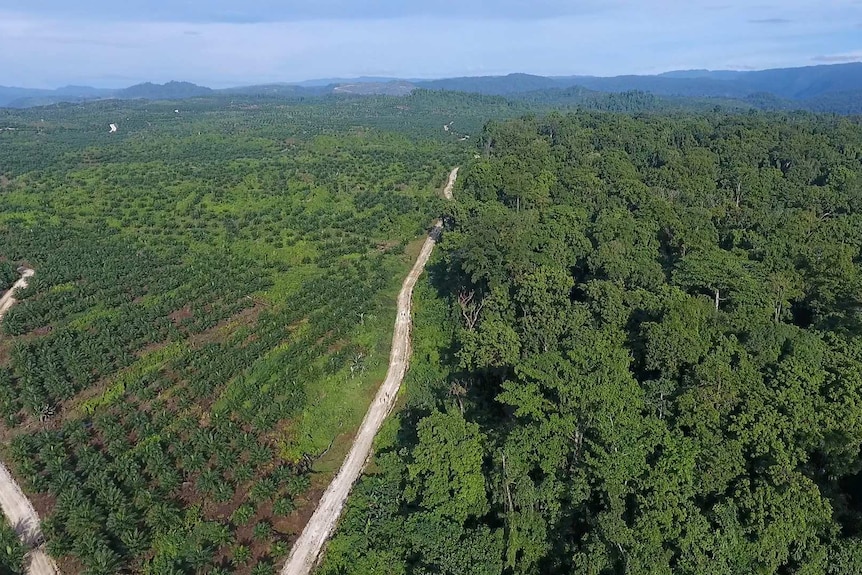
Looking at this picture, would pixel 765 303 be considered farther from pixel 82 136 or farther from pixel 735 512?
pixel 82 136

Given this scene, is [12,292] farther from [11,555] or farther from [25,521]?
[11,555]

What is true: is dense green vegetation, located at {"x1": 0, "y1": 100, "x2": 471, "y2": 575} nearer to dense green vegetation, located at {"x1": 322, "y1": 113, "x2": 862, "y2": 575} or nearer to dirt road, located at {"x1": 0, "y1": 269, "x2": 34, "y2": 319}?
dirt road, located at {"x1": 0, "y1": 269, "x2": 34, "y2": 319}

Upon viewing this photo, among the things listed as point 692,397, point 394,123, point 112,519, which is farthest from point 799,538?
point 394,123

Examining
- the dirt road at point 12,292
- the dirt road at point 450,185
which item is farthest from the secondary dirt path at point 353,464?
the dirt road at point 12,292

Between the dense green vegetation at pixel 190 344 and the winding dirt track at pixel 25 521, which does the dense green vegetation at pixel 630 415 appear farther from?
the winding dirt track at pixel 25 521

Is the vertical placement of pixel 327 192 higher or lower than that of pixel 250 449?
higher

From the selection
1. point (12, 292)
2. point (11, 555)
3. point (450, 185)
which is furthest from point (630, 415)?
point (450, 185)
